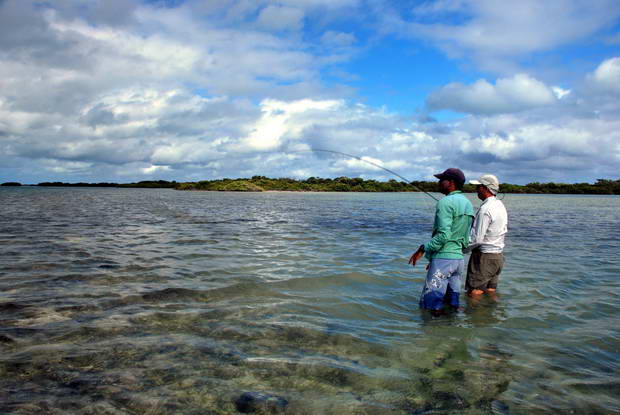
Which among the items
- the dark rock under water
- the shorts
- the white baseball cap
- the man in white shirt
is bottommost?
the dark rock under water

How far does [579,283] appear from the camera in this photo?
1079cm

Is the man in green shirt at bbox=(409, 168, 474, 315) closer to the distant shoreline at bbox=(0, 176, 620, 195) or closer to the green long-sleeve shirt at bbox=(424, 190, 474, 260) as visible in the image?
the green long-sleeve shirt at bbox=(424, 190, 474, 260)

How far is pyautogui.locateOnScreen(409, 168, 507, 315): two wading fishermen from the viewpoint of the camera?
696 centimetres

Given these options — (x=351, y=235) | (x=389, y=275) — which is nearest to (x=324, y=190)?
(x=351, y=235)

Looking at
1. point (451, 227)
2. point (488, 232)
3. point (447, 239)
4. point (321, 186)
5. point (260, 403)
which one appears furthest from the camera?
point (321, 186)

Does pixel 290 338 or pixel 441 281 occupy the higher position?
pixel 441 281

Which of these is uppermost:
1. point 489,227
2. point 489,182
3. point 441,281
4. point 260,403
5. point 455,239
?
point 489,182

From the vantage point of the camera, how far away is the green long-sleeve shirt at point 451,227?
693cm

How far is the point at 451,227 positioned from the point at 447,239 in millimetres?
266

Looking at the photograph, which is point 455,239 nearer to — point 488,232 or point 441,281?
point 441,281

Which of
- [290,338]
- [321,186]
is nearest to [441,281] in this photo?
[290,338]

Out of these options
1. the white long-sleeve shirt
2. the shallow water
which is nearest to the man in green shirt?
the shallow water

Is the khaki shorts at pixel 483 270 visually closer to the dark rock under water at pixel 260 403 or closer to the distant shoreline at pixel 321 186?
the dark rock under water at pixel 260 403

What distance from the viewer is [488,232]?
803 centimetres
